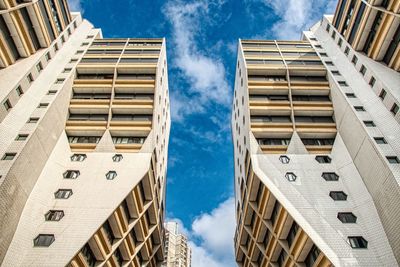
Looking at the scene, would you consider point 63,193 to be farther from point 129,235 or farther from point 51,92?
point 51,92

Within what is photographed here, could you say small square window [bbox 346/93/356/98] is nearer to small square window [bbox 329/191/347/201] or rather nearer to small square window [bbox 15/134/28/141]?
small square window [bbox 329/191/347/201]

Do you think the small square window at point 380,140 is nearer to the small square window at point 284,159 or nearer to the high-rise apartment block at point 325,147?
the high-rise apartment block at point 325,147

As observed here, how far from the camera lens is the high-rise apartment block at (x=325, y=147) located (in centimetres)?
2603

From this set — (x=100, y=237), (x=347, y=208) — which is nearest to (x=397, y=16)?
(x=347, y=208)

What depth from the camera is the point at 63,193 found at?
2911 cm

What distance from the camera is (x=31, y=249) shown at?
24.5m

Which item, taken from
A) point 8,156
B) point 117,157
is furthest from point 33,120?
point 117,157

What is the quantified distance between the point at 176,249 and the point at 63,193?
10154 centimetres

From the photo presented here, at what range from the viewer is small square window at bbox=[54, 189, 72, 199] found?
2881 centimetres

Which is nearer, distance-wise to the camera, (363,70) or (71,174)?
(71,174)

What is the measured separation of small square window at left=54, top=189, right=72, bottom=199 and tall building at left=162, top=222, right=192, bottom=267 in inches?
3408

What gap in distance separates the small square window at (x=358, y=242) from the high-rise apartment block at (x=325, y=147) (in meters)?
0.08

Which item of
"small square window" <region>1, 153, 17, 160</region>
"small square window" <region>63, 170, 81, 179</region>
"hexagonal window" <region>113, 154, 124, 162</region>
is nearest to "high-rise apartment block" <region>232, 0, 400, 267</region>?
"hexagonal window" <region>113, 154, 124, 162</region>

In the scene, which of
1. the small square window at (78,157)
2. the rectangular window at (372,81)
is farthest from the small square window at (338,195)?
the small square window at (78,157)
